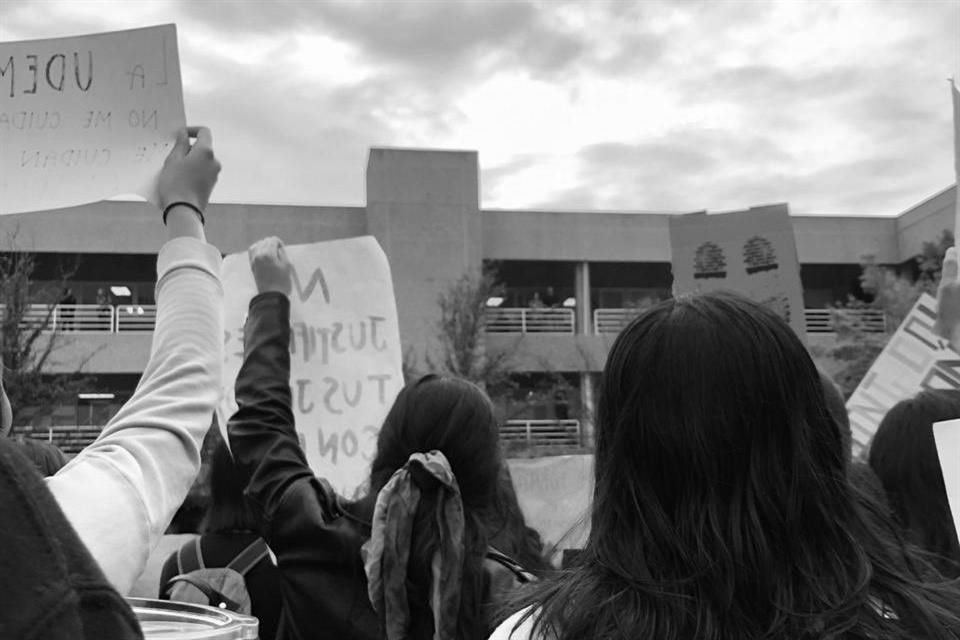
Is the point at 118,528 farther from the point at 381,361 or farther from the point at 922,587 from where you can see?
the point at 381,361

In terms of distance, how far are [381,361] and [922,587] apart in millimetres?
2405

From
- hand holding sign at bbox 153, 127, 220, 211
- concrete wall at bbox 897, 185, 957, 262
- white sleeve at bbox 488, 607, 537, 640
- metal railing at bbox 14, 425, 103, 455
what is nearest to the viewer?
white sleeve at bbox 488, 607, 537, 640

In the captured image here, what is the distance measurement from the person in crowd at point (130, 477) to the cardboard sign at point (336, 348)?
1.62 meters

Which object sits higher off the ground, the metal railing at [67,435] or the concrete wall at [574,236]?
the concrete wall at [574,236]

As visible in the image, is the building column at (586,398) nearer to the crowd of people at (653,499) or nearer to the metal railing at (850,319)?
the metal railing at (850,319)

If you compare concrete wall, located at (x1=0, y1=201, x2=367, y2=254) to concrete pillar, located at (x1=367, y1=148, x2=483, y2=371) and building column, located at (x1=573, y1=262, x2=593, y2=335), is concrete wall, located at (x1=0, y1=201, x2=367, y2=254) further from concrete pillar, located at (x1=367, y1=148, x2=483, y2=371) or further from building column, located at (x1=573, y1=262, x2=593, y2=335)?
building column, located at (x1=573, y1=262, x2=593, y2=335)

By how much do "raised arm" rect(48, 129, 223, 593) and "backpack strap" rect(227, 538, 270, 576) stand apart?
130 centimetres

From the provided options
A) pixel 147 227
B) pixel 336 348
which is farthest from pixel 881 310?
pixel 336 348

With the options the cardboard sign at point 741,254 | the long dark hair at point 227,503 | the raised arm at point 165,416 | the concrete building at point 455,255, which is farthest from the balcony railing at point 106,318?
the raised arm at point 165,416

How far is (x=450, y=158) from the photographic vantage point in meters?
24.5

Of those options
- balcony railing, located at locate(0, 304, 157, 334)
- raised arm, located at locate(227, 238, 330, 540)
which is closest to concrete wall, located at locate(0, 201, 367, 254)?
balcony railing, located at locate(0, 304, 157, 334)

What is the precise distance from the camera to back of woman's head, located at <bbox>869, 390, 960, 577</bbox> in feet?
7.47

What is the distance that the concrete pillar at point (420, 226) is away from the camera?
24.1 m

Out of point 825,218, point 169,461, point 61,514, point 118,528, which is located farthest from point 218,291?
point 825,218
